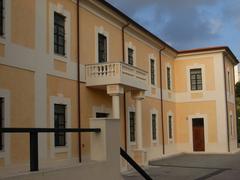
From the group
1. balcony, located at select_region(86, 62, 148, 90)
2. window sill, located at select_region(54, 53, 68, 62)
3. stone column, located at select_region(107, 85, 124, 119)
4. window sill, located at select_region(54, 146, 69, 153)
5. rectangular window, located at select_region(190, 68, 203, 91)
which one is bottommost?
window sill, located at select_region(54, 146, 69, 153)

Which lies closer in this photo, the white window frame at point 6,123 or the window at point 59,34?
the white window frame at point 6,123

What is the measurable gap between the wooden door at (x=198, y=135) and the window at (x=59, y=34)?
1842 centimetres

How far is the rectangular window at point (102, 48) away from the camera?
20548 mm

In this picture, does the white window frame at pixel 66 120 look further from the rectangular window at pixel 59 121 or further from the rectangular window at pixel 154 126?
the rectangular window at pixel 154 126

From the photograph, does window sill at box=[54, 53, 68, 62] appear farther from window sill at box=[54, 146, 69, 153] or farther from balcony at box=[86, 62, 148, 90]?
window sill at box=[54, 146, 69, 153]

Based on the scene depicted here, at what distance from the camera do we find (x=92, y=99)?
62.9ft

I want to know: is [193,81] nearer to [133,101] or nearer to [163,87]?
[163,87]

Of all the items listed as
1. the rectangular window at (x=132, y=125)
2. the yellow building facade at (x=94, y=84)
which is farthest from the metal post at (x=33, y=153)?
the rectangular window at (x=132, y=125)

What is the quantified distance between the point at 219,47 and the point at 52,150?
20.4 m

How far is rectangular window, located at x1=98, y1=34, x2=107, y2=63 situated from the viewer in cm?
2055

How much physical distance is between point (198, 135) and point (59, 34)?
19.0 m

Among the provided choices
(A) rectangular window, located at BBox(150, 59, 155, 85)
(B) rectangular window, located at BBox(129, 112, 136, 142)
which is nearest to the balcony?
(B) rectangular window, located at BBox(129, 112, 136, 142)

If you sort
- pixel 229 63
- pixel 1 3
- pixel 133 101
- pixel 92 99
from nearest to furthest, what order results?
pixel 1 3 → pixel 92 99 → pixel 133 101 → pixel 229 63

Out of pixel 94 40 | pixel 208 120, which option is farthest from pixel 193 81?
pixel 94 40
